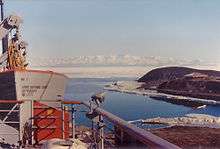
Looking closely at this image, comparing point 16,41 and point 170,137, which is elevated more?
point 16,41

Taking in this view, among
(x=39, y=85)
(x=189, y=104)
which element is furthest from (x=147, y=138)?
(x=189, y=104)

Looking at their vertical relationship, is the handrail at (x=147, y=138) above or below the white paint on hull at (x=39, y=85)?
above

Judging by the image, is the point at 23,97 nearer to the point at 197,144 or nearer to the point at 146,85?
the point at 197,144

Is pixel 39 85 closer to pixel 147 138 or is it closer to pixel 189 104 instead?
pixel 147 138

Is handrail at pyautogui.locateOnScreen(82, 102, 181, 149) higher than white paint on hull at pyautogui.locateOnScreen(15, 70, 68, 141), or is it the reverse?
handrail at pyautogui.locateOnScreen(82, 102, 181, 149)

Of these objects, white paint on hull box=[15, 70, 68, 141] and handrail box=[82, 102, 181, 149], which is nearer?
handrail box=[82, 102, 181, 149]

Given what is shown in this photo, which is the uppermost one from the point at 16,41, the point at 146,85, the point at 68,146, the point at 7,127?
the point at 16,41

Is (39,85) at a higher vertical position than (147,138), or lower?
lower

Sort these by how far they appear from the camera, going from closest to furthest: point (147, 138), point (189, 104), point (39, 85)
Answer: point (147, 138) → point (39, 85) → point (189, 104)

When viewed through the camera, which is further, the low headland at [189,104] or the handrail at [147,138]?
the low headland at [189,104]

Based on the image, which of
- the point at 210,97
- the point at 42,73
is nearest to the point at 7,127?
the point at 42,73

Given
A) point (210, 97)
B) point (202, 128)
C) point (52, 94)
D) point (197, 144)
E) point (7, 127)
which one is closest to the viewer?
point (7, 127)
